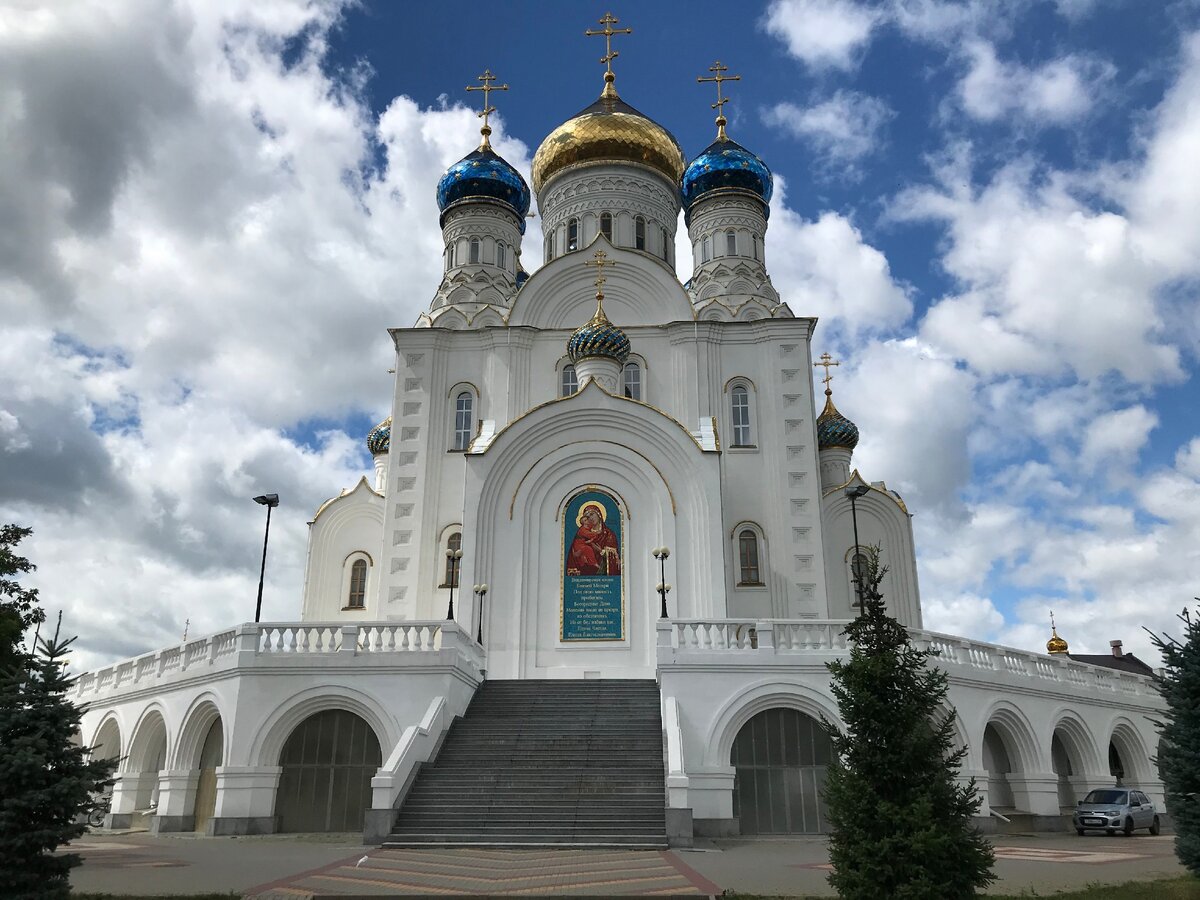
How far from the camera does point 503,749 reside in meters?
15.4

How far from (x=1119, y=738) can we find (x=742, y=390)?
12.0 m

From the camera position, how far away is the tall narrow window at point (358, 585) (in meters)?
26.0

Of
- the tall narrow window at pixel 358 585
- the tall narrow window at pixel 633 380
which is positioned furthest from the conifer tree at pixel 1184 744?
the tall narrow window at pixel 358 585

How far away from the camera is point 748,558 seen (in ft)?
79.6

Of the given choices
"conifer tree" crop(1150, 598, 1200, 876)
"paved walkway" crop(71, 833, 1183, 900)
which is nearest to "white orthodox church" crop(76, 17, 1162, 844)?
"paved walkway" crop(71, 833, 1183, 900)

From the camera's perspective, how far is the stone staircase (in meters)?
13.1

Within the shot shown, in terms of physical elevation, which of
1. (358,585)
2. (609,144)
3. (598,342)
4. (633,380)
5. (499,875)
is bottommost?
(499,875)

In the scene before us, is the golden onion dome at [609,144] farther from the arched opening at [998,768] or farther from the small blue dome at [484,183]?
the arched opening at [998,768]

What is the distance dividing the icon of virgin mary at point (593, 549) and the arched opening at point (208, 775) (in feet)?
25.8

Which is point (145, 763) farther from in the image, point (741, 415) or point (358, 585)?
point (741, 415)

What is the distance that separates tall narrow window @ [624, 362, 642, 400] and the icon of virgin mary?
4.71 meters

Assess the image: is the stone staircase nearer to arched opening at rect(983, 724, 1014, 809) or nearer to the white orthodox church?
the white orthodox church

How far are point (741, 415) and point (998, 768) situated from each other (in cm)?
1075

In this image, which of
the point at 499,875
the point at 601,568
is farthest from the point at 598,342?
the point at 499,875
